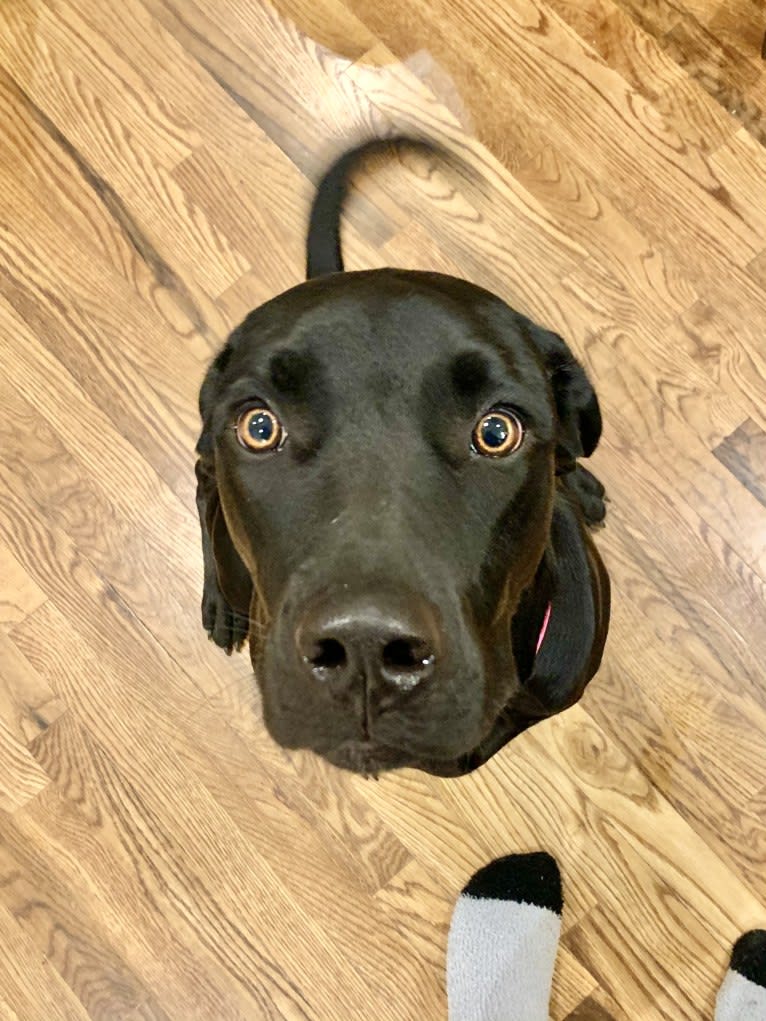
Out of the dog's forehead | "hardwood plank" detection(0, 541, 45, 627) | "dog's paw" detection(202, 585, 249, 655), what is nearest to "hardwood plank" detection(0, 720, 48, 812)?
"hardwood plank" detection(0, 541, 45, 627)

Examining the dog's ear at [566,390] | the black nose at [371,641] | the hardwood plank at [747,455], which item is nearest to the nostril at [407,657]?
the black nose at [371,641]

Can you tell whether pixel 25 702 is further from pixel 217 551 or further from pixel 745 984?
pixel 745 984

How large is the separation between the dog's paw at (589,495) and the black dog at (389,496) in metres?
0.36

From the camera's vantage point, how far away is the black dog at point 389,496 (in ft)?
4.40

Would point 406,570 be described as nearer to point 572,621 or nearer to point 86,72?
point 572,621

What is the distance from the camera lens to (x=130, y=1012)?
93.3 inches

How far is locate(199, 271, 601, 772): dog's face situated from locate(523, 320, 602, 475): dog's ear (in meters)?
0.08

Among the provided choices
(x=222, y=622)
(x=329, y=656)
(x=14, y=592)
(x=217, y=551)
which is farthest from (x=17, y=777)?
(x=329, y=656)

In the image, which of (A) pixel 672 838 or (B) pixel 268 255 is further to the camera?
(B) pixel 268 255

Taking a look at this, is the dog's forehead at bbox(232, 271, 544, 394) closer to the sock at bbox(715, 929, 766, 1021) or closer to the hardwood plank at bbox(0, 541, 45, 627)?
the hardwood plank at bbox(0, 541, 45, 627)

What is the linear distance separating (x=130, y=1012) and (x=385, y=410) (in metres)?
1.64

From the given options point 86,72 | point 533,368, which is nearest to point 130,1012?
point 533,368

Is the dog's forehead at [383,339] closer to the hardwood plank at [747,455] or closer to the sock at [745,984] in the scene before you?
the hardwood plank at [747,455]

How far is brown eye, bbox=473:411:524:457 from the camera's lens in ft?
5.12
